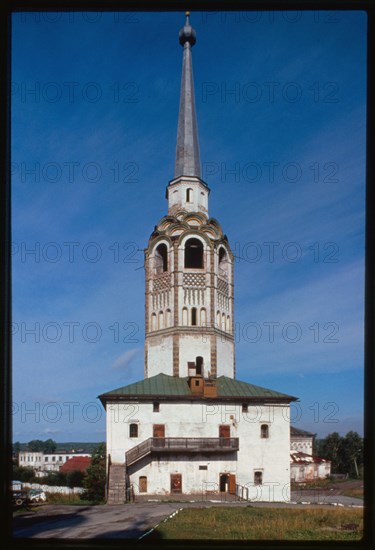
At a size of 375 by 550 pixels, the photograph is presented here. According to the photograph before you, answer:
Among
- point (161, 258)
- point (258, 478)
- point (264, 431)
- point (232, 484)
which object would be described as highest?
point (161, 258)

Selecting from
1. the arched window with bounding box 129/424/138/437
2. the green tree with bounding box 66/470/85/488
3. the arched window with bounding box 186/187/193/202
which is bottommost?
the green tree with bounding box 66/470/85/488

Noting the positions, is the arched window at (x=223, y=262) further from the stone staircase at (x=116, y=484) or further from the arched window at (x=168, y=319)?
the stone staircase at (x=116, y=484)

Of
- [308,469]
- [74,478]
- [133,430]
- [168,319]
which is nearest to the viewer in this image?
[133,430]

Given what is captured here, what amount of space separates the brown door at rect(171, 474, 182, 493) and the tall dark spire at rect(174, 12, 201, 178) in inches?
673

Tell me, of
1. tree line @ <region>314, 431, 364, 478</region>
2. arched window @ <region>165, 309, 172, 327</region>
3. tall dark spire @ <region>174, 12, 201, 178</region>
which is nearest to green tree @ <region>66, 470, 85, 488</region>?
arched window @ <region>165, 309, 172, 327</region>

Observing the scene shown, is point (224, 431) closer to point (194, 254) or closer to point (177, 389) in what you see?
point (177, 389)

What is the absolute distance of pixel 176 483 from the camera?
83.7ft

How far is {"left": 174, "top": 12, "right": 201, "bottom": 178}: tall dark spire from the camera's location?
33.7 metres

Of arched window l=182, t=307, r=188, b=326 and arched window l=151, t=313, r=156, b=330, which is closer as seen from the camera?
arched window l=182, t=307, r=188, b=326

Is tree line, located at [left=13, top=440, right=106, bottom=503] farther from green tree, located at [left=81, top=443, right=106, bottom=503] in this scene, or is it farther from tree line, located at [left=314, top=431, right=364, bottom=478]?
tree line, located at [left=314, top=431, right=364, bottom=478]

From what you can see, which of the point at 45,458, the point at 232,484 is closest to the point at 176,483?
the point at 232,484

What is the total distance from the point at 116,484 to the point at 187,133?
67.1ft

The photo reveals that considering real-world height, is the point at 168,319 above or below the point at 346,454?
above

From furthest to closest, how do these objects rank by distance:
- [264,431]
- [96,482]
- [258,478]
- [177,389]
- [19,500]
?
1. [96,482]
2. [177,389]
3. [264,431]
4. [258,478]
5. [19,500]
